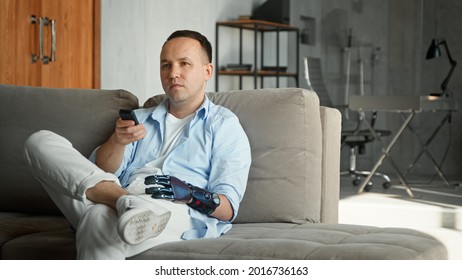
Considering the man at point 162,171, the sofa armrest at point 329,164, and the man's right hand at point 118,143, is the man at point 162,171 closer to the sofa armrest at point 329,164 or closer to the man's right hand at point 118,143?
the man's right hand at point 118,143

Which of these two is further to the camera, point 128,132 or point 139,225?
point 128,132

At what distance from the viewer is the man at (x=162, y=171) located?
2.15 m

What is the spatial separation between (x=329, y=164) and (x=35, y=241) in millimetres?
1111

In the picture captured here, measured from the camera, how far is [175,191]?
2209mm

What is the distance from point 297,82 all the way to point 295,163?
5.77 metres

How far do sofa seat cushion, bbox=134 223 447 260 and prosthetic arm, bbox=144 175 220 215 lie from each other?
122 mm

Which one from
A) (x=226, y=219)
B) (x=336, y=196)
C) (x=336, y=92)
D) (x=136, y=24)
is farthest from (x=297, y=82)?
(x=226, y=219)

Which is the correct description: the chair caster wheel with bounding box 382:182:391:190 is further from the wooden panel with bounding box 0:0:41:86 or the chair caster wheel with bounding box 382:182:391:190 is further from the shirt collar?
the shirt collar

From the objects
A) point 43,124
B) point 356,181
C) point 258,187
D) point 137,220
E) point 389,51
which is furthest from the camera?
point 389,51

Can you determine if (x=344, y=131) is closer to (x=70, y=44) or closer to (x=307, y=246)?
(x=70, y=44)

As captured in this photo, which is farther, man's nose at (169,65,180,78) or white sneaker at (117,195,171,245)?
man's nose at (169,65,180,78)

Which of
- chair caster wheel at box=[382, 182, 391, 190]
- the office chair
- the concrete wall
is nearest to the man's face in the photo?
chair caster wheel at box=[382, 182, 391, 190]

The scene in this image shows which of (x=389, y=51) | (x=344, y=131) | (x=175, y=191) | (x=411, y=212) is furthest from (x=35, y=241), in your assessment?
(x=389, y=51)

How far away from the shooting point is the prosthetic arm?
2.21 metres
